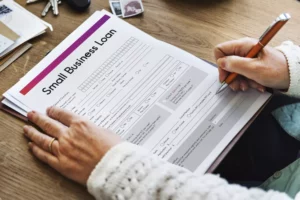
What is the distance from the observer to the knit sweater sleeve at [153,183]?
2.23 ft

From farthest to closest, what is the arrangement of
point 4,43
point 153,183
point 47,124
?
point 4,43
point 47,124
point 153,183

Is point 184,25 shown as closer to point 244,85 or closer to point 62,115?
point 244,85

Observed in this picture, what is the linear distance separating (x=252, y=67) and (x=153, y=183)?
31 cm

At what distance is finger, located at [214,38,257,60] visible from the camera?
2.83 ft

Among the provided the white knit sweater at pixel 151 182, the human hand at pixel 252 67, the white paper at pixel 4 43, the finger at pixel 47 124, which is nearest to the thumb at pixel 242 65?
the human hand at pixel 252 67

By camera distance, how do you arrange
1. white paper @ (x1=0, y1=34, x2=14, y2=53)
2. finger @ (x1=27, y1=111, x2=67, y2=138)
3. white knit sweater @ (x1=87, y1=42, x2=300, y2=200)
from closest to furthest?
1. white knit sweater @ (x1=87, y1=42, x2=300, y2=200)
2. finger @ (x1=27, y1=111, x2=67, y2=138)
3. white paper @ (x1=0, y1=34, x2=14, y2=53)

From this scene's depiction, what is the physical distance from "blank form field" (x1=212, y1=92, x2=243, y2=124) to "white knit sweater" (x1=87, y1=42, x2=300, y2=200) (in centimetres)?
14

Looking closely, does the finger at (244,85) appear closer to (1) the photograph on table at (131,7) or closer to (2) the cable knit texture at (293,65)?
(2) the cable knit texture at (293,65)

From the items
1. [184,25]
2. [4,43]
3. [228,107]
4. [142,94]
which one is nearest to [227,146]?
[228,107]

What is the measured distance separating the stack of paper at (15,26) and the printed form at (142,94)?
2.6 inches

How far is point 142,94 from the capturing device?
0.84 m

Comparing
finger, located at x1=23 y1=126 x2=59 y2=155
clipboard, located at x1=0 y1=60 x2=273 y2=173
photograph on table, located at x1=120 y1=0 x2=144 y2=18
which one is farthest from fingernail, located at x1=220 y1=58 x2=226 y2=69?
finger, located at x1=23 y1=126 x2=59 y2=155

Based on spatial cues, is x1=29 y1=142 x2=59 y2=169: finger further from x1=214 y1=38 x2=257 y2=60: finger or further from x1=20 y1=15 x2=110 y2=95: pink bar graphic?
x1=214 y1=38 x2=257 y2=60: finger

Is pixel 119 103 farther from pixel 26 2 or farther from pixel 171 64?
pixel 26 2
